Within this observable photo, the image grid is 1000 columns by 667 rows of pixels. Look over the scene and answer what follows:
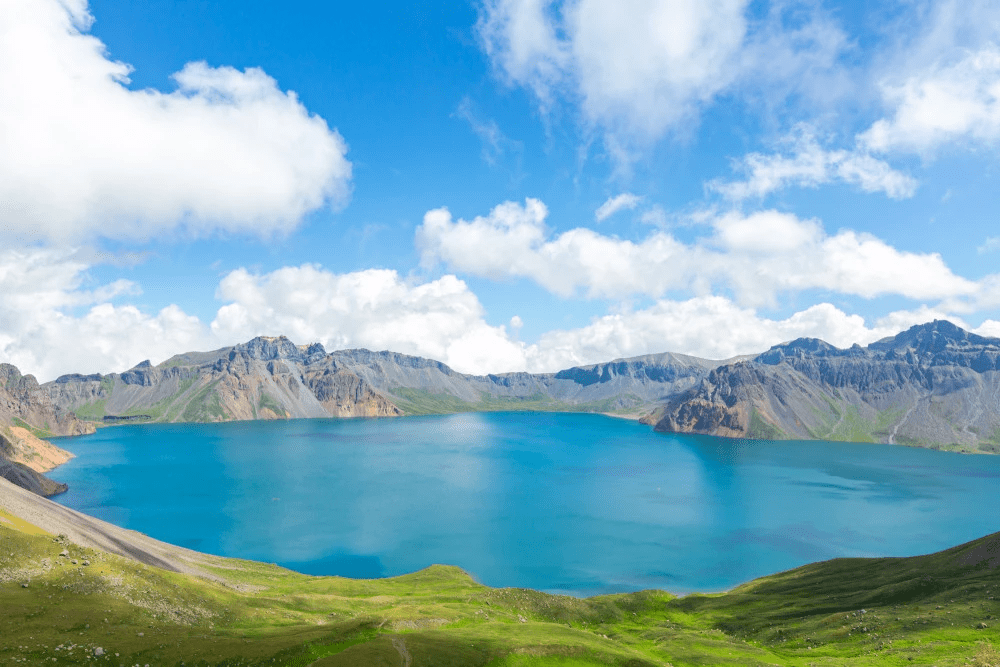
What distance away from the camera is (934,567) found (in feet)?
297

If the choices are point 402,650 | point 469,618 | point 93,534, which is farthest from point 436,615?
point 93,534

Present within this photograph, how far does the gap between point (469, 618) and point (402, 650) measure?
29.5 m

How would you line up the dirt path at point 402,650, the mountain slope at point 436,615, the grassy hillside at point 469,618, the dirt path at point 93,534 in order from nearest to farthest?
the dirt path at point 402,650 < the grassy hillside at point 469,618 < the mountain slope at point 436,615 < the dirt path at point 93,534

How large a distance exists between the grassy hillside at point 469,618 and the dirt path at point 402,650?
4.1 inches

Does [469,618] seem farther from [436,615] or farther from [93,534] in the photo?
[93,534]

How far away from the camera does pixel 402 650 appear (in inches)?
1743

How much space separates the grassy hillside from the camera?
141 feet

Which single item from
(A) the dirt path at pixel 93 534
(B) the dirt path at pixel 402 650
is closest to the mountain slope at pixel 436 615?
(B) the dirt path at pixel 402 650

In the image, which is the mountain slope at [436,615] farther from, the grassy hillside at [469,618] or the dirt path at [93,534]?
the dirt path at [93,534]

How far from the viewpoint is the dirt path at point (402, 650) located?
140 feet

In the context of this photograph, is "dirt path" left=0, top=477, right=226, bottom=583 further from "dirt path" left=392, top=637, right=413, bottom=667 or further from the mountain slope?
"dirt path" left=392, top=637, right=413, bottom=667

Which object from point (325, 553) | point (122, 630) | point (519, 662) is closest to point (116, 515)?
point (325, 553)

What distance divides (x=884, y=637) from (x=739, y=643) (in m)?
16.8

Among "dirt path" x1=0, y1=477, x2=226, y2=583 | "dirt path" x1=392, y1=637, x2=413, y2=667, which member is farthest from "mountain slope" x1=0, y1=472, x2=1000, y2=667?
"dirt path" x1=0, y1=477, x2=226, y2=583
